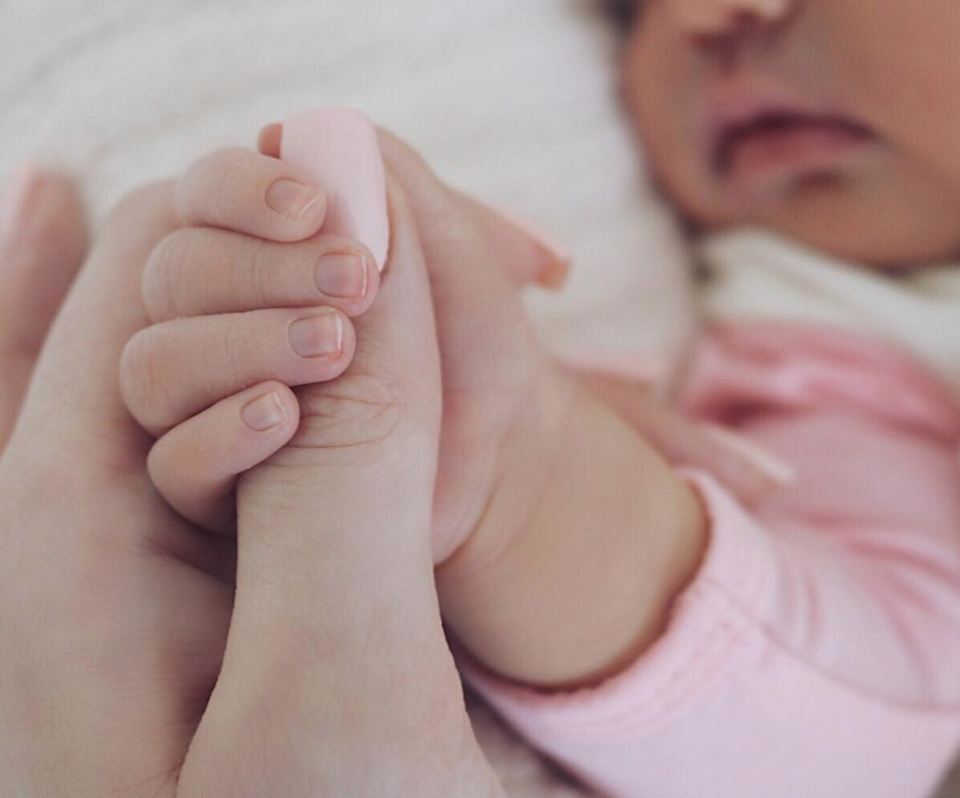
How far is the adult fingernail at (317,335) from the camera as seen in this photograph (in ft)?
1.13

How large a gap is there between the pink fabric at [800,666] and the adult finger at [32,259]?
317 mm

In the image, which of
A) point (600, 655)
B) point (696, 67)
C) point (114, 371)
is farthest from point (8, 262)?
point (696, 67)

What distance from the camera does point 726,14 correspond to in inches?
28.3

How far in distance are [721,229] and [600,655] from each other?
51 centimetres

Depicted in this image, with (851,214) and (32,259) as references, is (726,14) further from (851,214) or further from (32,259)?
(32,259)

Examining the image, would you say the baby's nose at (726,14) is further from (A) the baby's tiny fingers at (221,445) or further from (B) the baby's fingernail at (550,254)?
(A) the baby's tiny fingers at (221,445)

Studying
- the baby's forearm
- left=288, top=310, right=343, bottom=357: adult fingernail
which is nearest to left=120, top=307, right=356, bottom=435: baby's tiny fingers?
left=288, top=310, right=343, bottom=357: adult fingernail

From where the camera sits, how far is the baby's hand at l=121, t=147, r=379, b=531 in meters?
0.35

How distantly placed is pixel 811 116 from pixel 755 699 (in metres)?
0.48

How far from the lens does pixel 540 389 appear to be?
Answer: 18.7 inches

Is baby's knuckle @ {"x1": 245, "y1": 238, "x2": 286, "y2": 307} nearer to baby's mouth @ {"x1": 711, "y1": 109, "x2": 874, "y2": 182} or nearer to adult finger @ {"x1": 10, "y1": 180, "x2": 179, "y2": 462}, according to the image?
adult finger @ {"x1": 10, "y1": 180, "x2": 179, "y2": 462}

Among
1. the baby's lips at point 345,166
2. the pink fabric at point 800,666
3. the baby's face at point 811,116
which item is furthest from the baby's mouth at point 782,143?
the baby's lips at point 345,166

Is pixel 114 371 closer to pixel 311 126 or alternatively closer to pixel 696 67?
pixel 311 126

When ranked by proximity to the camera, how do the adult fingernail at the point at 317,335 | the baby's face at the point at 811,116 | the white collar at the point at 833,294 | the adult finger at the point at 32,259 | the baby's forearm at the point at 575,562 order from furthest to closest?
the white collar at the point at 833,294, the baby's face at the point at 811,116, the adult finger at the point at 32,259, the baby's forearm at the point at 575,562, the adult fingernail at the point at 317,335
